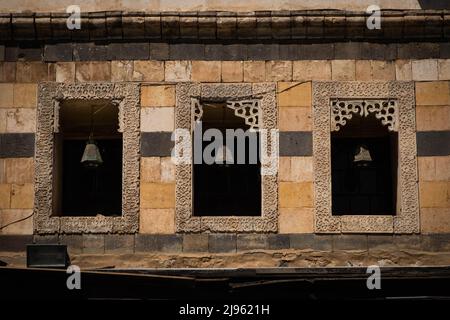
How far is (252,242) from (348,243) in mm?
1215

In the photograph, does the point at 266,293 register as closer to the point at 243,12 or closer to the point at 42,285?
Result: the point at 42,285

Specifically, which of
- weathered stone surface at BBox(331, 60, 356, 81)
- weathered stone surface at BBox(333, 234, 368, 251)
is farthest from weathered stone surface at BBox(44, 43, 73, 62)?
weathered stone surface at BBox(333, 234, 368, 251)

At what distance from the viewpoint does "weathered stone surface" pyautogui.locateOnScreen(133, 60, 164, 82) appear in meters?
9.95

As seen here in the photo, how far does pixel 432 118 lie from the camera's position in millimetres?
9852

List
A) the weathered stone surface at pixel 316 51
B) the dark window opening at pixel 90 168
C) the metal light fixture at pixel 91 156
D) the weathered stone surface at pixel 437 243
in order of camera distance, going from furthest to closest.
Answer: the dark window opening at pixel 90 168, the metal light fixture at pixel 91 156, the weathered stone surface at pixel 316 51, the weathered stone surface at pixel 437 243

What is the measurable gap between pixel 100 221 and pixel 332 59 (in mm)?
3678

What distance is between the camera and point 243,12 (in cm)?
991

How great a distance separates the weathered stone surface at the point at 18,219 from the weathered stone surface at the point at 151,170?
1.52m

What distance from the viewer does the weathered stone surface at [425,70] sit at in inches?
391

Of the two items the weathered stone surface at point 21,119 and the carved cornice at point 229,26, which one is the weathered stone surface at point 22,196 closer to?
the weathered stone surface at point 21,119

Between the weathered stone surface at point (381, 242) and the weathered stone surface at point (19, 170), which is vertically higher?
the weathered stone surface at point (19, 170)

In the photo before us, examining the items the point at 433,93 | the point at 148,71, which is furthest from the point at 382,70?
the point at 148,71

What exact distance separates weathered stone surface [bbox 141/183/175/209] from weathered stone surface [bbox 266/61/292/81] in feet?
6.32

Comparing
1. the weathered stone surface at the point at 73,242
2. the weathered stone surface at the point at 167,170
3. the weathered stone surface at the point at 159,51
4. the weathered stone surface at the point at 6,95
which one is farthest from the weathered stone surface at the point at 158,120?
the weathered stone surface at the point at 6,95
